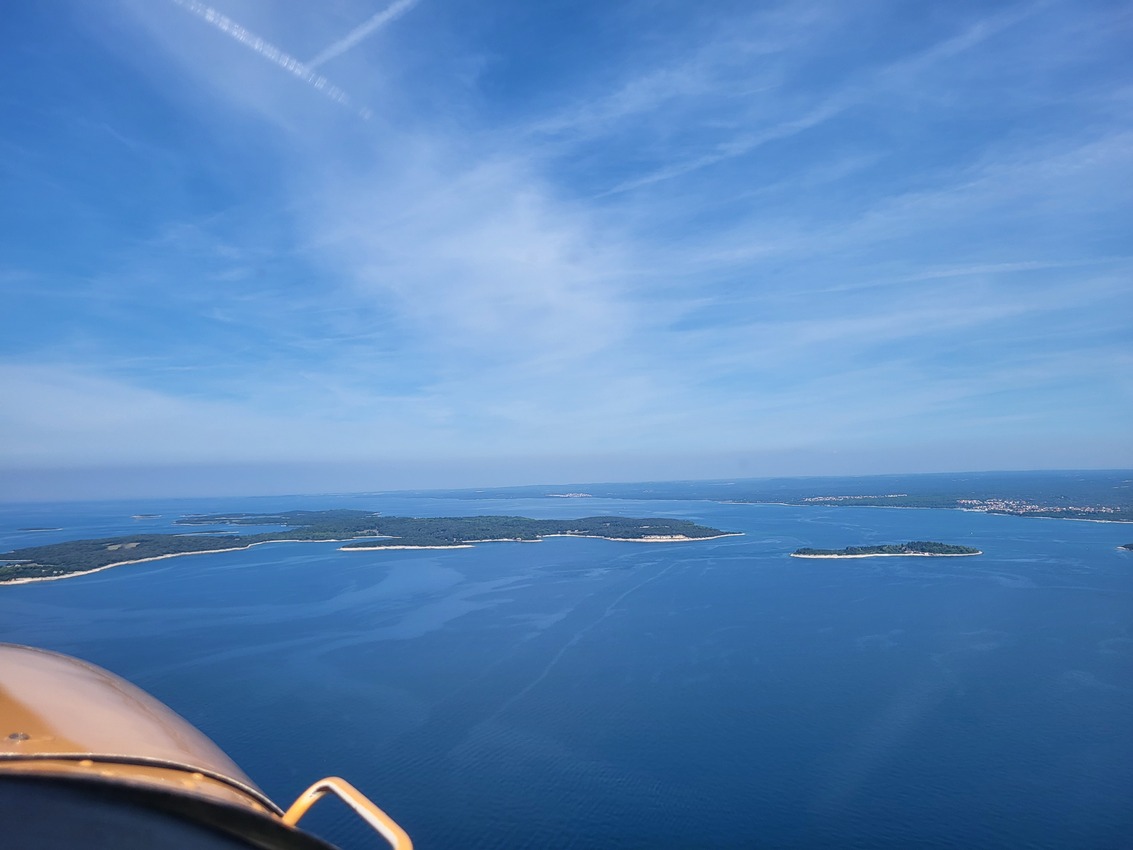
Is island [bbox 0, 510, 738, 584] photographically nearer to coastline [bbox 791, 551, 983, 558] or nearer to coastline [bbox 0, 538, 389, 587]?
coastline [bbox 0, 538, 389, 587]

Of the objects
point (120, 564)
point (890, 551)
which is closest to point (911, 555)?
point (890, 551)

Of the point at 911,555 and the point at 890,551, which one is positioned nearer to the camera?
the point at 911,555

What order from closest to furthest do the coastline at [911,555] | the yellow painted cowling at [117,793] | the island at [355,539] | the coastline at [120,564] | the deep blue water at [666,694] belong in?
1. the yellow painted cowling at [117,793]
2. the deep blue water at [666,694]
3. the coastline at [120,564]
4. the coastline at [911,555]
5. the island at [355,539]

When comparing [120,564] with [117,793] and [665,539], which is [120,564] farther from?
[117,793]

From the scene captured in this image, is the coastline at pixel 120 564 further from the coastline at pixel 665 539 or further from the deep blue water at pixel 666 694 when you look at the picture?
the coastline at pixel 665 539

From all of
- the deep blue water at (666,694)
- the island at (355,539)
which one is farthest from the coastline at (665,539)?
the deep blue water at (666,694)

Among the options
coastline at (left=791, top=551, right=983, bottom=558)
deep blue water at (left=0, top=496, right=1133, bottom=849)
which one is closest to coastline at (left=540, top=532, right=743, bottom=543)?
coastline at (left=791, top=551, right=983, bottom=558)

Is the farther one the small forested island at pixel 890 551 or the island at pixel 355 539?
the island at pixel 355 539
